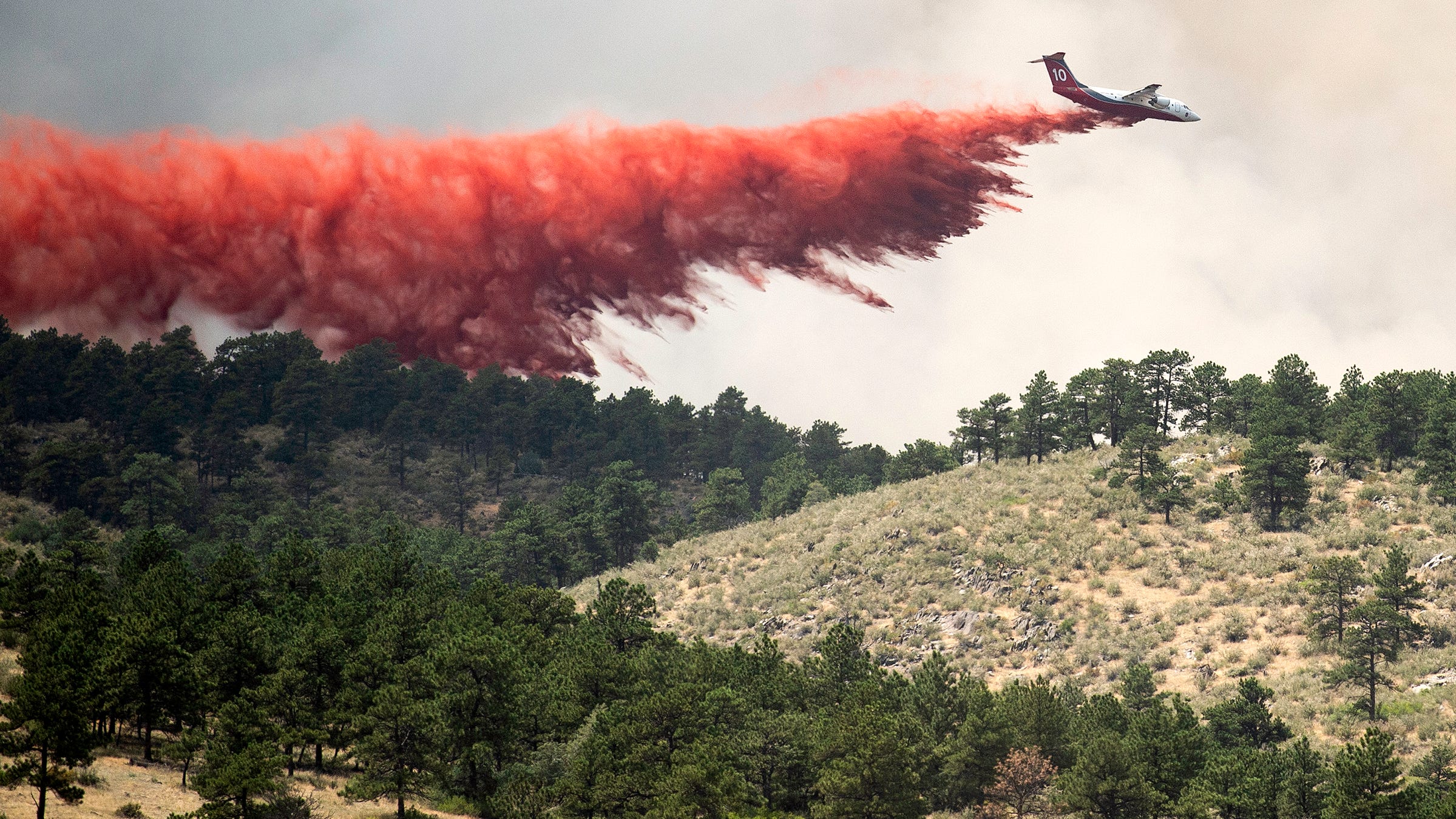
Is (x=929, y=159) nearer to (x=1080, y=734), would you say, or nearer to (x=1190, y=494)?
(x=1190, y=494)

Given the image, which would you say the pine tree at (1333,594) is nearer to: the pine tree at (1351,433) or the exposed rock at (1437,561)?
the exposed rock at (1437,561)

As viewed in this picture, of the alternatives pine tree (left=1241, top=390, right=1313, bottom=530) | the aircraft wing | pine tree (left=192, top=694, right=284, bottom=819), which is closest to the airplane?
the aircraft wing

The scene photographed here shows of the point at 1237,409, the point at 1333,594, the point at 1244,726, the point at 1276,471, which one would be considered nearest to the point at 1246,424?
the point at 1237,409

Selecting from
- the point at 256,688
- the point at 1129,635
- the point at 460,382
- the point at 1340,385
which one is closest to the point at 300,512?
the point at 460,382

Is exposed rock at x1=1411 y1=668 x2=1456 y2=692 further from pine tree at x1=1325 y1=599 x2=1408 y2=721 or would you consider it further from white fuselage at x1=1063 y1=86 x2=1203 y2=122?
white fuselage at x1=1063 y1=86 x2=1203 y2=122

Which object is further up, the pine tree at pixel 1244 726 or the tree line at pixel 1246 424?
the tree line at pixel 1246 424

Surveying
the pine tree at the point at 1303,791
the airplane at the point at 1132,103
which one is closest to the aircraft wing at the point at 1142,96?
the airplane at the point at 1132,103
